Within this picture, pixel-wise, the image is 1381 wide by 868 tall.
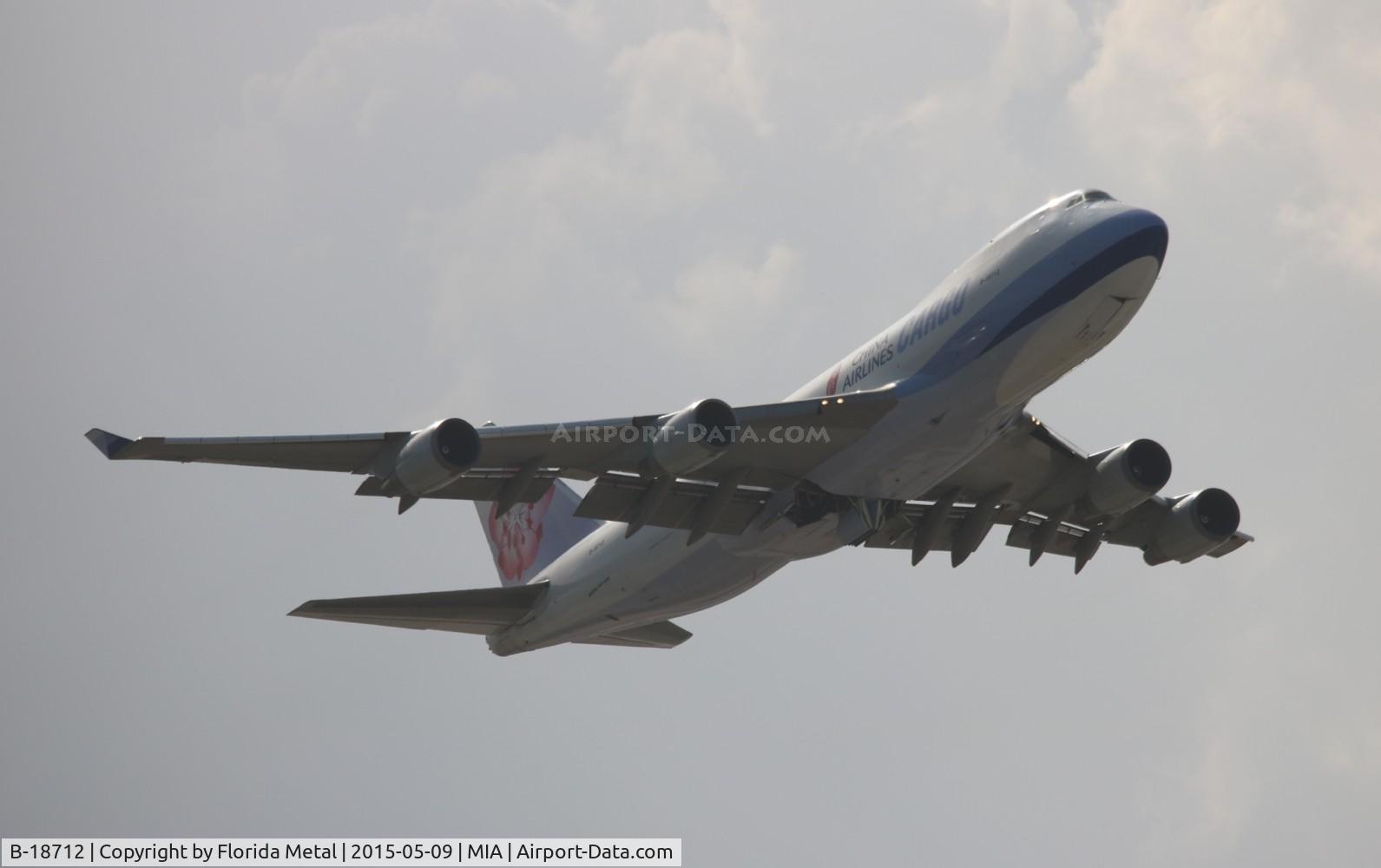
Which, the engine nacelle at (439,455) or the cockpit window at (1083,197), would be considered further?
the cockpit window at (1083,197)

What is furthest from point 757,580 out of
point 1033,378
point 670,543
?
point 1033,378

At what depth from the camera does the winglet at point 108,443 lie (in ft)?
94.4

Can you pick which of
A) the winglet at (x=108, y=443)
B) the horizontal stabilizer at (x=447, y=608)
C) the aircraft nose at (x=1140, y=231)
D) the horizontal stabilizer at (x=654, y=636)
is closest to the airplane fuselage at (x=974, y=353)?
the aircraft nose at (x=1140, y=231)

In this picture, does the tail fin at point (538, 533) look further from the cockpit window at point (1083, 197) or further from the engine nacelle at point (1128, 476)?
the cockpit window at point (1083, 197)

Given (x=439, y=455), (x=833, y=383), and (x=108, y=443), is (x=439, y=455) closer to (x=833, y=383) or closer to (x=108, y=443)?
(x=108, y=443)

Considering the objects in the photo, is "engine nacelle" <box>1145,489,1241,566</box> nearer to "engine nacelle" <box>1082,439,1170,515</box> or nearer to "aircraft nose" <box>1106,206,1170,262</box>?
"engine nacelle" <box>1082,439,1170,515</box>

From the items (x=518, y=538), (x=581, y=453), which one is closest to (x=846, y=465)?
(x=581, y=453)

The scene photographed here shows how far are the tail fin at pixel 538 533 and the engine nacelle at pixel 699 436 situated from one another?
11796mm

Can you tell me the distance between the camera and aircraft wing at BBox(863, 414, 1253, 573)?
119 feet

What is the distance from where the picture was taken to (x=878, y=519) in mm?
33000

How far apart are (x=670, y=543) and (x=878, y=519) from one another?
4975 mm

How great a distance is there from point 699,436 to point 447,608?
11.0 metres

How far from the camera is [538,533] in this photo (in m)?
43.9

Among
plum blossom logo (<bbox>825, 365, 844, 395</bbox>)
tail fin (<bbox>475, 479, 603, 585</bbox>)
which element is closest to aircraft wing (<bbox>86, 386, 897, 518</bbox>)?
plum blossom logo (<bbox>825, 365, 844, 395</bbox>)
